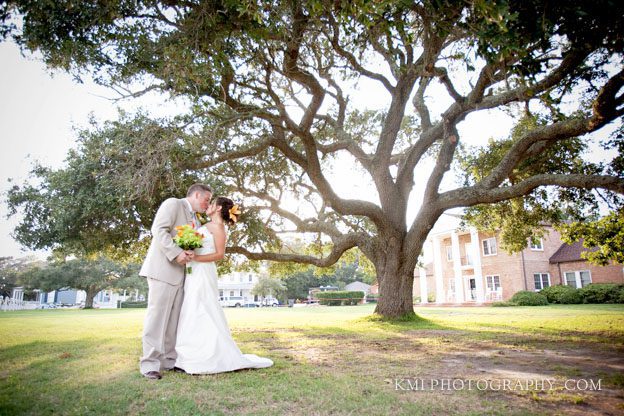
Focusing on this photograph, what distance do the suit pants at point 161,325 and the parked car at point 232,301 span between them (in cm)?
5947

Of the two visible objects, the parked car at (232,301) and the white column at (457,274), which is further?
the parked car at (232,301)

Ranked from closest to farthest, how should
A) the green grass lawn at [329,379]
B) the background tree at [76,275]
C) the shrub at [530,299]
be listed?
the green grass lawn at [329,379] → the shrub at [530,299] → the background tree at [76,275]

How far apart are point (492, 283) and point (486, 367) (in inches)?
1250

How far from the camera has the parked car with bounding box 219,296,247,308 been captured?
211 feet

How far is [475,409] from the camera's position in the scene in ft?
11.0

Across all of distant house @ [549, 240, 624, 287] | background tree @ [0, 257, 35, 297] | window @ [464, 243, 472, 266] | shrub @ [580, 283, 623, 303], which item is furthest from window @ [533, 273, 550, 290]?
background tree @ [0, 257, 35, 297]

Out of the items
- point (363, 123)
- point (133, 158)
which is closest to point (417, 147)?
point (363, 123)

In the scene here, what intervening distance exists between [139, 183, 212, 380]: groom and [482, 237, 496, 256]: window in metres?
33.9

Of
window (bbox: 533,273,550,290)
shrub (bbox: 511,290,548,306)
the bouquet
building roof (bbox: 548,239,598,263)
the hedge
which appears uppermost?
building roof (bbox: 548,239,598,263)

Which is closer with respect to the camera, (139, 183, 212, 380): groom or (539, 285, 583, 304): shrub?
(139, 183, 212, 380): groom

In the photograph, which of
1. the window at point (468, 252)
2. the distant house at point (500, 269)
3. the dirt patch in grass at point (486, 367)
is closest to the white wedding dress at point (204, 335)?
the dirt patch in grass at point (486, 367)

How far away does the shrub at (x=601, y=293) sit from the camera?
79.7ft

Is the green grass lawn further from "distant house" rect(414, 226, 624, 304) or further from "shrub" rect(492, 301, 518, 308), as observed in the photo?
"distant house" rect(414, 226, 624, 304)

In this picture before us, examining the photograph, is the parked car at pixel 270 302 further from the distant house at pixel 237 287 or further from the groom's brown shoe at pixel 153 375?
the groom's brown shoe at pixel 153 375
